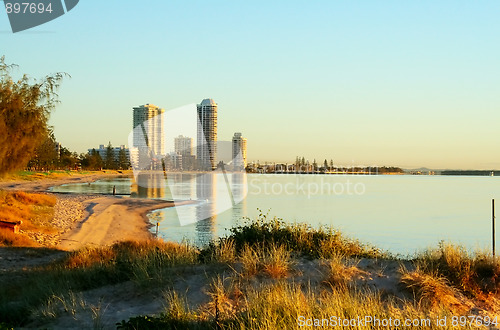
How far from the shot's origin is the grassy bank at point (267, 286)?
21.7 feet

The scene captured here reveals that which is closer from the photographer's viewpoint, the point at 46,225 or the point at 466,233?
the point at 46,225

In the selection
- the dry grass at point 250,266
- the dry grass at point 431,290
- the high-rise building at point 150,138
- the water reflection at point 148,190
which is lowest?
the water reflection at point 148,190

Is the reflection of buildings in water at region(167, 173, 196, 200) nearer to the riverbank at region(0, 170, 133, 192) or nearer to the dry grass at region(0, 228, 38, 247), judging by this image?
the riverbank at region(0, 170, 133, 192)

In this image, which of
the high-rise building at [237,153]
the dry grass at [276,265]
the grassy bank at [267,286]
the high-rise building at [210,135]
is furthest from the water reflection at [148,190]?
the dry grass at [276,265]

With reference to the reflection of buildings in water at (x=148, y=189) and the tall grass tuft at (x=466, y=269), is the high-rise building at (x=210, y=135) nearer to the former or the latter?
the reflection of buildings in water at (x=148, y=189)

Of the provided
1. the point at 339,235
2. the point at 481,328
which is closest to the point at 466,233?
the point at 339,235

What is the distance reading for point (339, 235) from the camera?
11562 millimetres

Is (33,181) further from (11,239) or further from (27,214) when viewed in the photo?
(11,239)

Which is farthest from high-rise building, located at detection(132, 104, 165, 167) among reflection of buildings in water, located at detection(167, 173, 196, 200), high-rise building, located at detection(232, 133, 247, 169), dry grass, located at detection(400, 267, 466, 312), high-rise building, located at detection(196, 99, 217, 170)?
reflection of buildings in water, located at detection(167, 173, 196, 200)

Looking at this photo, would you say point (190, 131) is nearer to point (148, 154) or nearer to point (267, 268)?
point (148, 154)

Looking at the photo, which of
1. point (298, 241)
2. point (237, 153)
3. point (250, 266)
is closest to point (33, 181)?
point (237, 153)

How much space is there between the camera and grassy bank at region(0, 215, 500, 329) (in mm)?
6617

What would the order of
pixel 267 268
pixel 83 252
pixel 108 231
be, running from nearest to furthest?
pixel 267 268
pixel 83 252
pixel 108 231

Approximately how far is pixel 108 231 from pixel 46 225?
12.1ft
